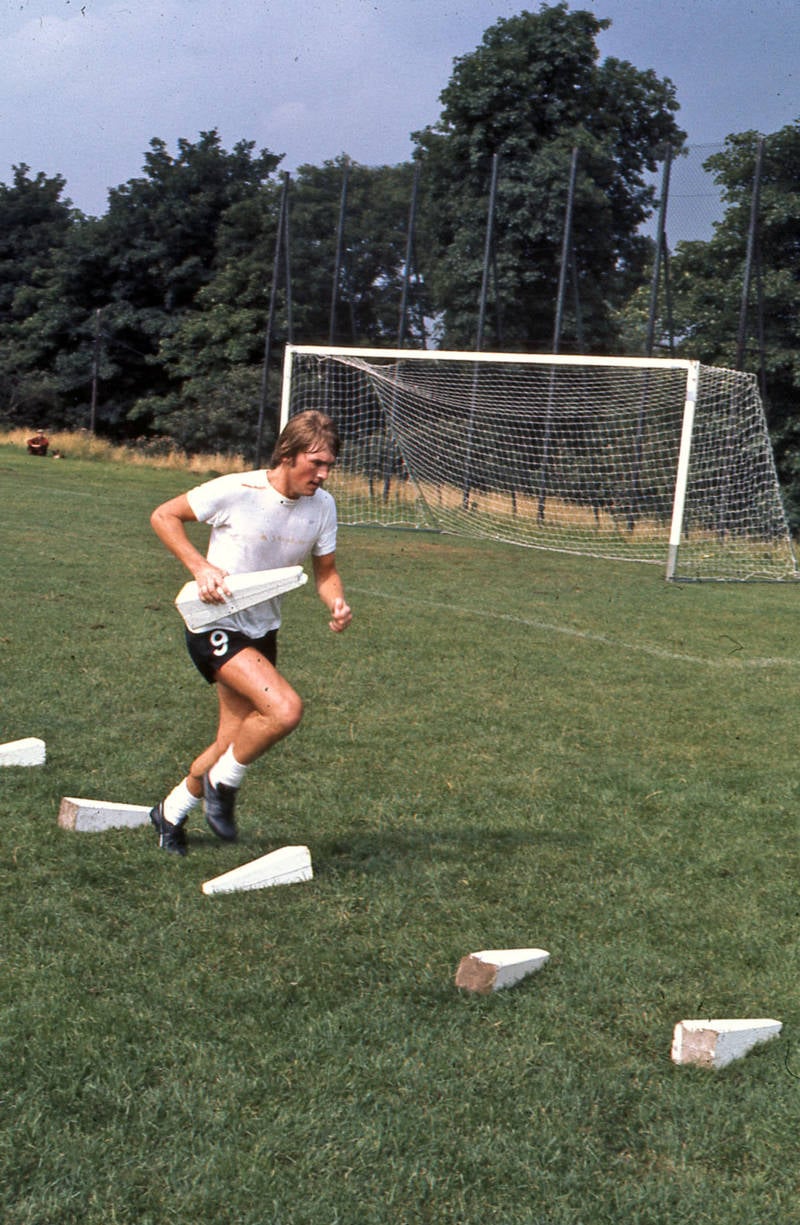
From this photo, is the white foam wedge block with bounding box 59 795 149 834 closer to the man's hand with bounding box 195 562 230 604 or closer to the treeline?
the man's hand with bounding box 195 562 230 604

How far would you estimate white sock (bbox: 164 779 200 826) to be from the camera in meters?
5.16

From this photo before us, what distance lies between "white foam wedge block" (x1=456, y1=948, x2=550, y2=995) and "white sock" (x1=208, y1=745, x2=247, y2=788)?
1404mm

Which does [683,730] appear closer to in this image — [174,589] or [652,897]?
[652,897]

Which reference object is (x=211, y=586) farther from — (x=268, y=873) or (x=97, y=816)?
(x=97, y=816)

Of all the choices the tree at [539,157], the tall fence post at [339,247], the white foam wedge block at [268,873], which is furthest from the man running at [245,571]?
the tree at [539,157]

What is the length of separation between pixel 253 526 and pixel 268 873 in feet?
4.25

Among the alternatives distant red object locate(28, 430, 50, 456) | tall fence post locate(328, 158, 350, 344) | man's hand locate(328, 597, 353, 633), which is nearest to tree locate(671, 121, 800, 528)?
tall fence post locate(328, 158, 350, 344)

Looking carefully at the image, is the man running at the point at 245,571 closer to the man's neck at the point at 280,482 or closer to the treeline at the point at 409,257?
the man's neck at the point at 280,482

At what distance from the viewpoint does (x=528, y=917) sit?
4641mm

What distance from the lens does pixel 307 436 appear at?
4.87 metres

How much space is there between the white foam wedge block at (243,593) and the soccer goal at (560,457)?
13380mm

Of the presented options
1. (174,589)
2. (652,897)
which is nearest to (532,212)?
(174,589)

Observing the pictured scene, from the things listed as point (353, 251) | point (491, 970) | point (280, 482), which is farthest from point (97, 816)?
point (353, 251)

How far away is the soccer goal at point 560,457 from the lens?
19.3 metres
